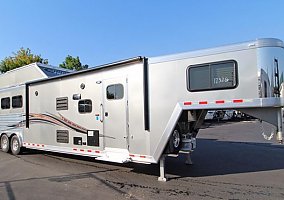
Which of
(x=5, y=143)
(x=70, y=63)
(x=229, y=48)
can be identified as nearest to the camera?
(x=229, y=48)

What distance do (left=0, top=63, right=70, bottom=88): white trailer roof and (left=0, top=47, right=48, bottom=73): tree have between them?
22.9 metres

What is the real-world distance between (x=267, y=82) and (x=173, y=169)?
3.82 m

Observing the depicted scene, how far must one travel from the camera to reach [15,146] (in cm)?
1159

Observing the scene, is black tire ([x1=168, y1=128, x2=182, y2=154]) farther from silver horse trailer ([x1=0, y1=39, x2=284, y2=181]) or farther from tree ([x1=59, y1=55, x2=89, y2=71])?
tree ([x1=59, y1=55, x2=89, y2=71])

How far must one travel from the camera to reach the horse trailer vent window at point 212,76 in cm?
582

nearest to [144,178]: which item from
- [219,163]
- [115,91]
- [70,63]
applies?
[115,91]

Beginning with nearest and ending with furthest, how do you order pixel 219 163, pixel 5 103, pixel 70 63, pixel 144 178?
pixel 144 178 → pixel 219 163 → pixel 5 103 → pixel 70 63

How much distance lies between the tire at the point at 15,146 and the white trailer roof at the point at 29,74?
2184mm

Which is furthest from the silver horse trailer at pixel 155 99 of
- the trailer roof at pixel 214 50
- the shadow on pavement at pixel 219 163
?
the shadow on pavement at pixel 219 163

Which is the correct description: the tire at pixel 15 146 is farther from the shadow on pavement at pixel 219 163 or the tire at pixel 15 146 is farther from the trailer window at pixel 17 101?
the shadow on pavement at pixel 219 163

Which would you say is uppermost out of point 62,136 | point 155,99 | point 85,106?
point 155,99

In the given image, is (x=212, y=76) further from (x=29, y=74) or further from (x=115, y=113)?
(x=29, y=74)

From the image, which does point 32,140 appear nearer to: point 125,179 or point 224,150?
point 125,179

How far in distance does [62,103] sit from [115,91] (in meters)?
2.49
